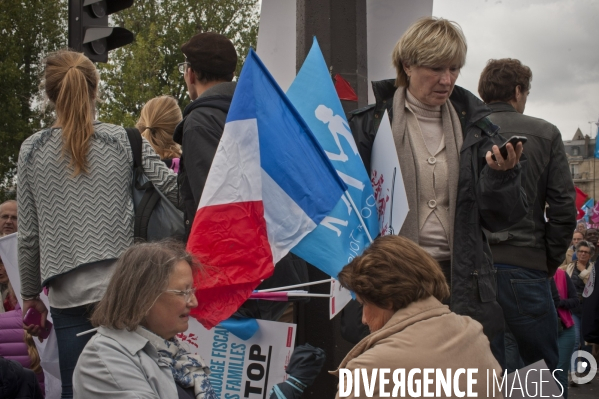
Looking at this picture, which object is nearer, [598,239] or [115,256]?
[115,256]

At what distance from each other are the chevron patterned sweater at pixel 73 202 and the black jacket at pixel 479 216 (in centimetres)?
110

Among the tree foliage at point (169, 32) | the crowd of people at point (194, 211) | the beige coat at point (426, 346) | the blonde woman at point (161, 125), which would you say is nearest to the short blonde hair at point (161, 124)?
the blonde woman at point (161, 125)

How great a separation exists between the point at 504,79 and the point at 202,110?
74.1 inches

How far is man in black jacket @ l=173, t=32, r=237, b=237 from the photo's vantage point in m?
3.70

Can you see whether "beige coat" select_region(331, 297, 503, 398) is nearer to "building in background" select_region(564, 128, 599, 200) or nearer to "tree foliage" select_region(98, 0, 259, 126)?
"tree foliage" select_region(98, 0, 259, 126)

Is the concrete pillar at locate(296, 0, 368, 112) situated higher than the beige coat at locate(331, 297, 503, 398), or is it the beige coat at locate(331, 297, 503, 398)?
the concrete pillar at locate(296, 0, 368, 112)

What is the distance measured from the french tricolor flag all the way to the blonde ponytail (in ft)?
2.40

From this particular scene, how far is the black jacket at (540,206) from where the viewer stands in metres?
4.45

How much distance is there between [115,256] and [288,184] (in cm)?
84

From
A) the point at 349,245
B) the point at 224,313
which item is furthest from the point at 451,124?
the point at 224,313

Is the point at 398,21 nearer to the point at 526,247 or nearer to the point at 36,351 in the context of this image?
the point at 526,247

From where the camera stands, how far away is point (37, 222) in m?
3.90

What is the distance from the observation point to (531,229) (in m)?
4.52

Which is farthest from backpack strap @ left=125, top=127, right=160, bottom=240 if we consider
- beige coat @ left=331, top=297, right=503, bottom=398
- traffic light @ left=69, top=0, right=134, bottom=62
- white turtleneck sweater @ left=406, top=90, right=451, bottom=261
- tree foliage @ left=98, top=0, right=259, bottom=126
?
tree foliage @ left=98, top=0, right=259, bottom=126
